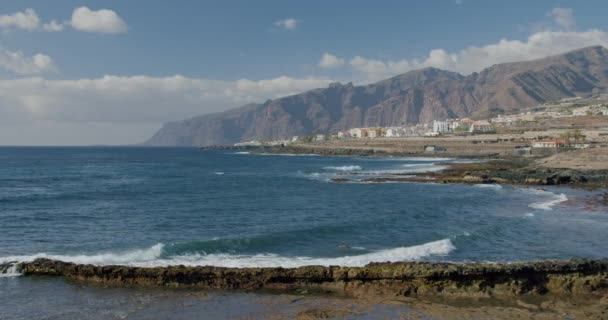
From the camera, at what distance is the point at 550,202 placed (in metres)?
41.8

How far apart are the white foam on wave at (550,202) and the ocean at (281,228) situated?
12cm

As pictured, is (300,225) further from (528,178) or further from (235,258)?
(528,178)

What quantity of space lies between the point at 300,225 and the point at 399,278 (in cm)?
1527

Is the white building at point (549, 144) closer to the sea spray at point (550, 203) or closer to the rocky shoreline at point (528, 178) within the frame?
the rocky shoreline at point (528, 178)

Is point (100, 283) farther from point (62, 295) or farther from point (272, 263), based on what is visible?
point (272, 263)

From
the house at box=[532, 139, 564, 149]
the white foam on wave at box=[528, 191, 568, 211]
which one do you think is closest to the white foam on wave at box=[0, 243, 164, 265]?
the white foam on wave at box=[528, 191, 568, 211]

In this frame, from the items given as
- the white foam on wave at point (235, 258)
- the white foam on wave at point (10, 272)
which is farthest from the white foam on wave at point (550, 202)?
the white foam on wave at point (10, 272)

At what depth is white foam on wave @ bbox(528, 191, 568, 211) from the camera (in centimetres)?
3888

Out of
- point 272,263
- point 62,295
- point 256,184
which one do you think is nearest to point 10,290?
point 62,295

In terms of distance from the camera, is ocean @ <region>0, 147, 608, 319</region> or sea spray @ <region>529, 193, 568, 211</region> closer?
ocean @ <region>0, 147, 608, 319</region>

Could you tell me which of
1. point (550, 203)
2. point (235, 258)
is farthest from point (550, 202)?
point (235, 258)

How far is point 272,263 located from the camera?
21531 millimetres

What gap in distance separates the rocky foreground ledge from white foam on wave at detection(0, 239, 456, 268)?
106 inches

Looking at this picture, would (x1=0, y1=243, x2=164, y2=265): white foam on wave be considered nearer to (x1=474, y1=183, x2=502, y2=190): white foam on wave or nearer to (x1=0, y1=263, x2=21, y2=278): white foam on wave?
(x1=0, y1=263, x2=21, y2=278): white foam on wave
